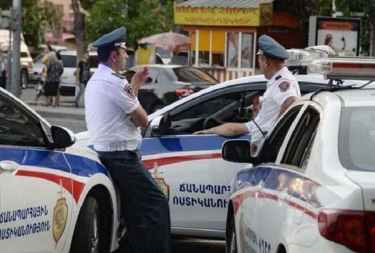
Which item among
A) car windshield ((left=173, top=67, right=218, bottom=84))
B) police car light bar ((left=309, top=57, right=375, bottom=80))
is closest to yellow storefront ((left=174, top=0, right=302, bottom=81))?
car windshield ((left=173, top=67, right=218, bottom=84))

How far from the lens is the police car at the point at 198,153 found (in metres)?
8.77

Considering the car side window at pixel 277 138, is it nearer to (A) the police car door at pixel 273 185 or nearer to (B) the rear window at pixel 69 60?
(A) the police car door at pixel 273 185

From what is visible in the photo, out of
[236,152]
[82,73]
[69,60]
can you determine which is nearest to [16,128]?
[236,152]

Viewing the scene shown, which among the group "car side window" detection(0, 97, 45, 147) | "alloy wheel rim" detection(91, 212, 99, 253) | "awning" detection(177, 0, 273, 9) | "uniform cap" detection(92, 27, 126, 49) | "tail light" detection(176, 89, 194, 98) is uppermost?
"awning" detection(177, 0, 273, 9)

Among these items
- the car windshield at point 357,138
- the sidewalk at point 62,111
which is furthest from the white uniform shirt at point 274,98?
the sidewalk at point 62,111

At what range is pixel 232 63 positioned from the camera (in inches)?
1291

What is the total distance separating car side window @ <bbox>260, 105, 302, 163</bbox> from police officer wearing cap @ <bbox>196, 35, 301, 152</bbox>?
1.39m

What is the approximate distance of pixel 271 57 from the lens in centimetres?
846

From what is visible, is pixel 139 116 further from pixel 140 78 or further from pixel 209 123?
pixel 209 123

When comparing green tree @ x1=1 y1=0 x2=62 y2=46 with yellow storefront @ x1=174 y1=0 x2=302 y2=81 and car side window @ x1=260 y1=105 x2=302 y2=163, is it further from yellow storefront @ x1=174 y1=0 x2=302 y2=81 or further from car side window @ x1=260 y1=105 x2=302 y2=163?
car side window @ x1=260 y1=105 x2=302 y2=163

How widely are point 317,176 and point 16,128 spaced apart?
8.83 ft

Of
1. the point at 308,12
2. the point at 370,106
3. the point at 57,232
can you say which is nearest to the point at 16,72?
the point at 308,12

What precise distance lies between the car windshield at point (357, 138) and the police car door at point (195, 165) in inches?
130

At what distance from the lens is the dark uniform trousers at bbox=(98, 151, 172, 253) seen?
7914 millimetres
